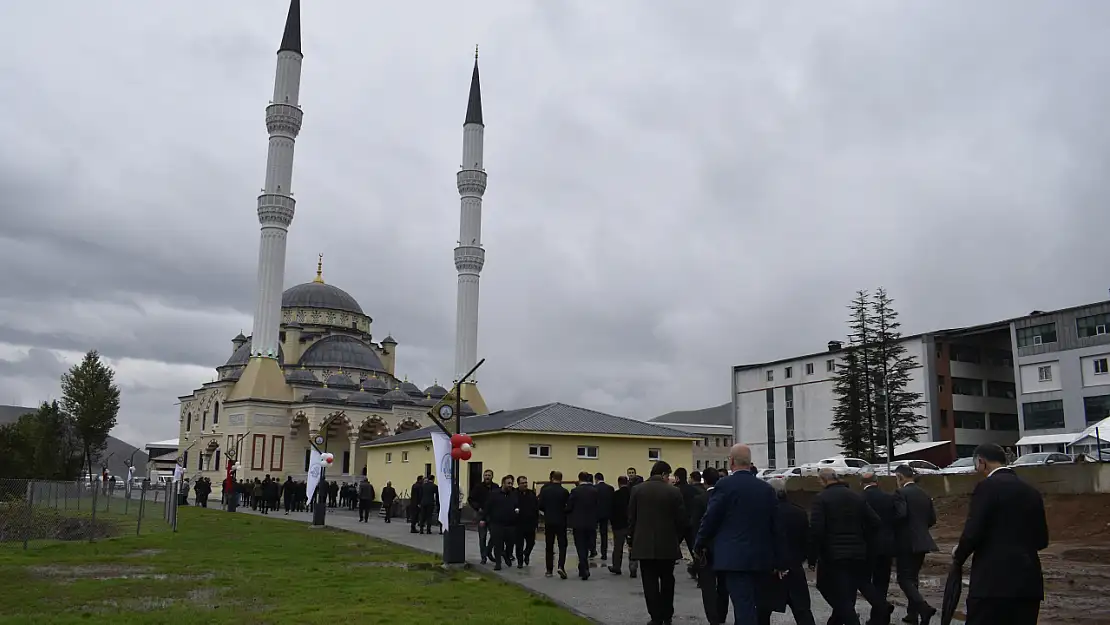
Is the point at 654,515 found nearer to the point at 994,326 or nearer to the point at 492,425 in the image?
the point at 492,425

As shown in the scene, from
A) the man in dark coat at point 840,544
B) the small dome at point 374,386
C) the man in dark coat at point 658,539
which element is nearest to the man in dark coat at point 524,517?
the man in dark coat at point 658,539

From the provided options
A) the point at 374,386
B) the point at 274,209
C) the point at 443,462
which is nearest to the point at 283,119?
the point at 274,209

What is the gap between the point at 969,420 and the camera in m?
58.7

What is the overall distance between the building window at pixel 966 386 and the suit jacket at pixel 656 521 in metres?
54.8

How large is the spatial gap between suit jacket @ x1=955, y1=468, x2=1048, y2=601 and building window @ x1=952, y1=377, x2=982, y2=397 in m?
57.7

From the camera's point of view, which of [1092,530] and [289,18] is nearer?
[1092,530]

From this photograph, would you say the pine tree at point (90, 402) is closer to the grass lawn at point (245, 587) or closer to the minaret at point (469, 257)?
the minaret at point (469, 257)

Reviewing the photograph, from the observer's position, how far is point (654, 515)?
31.4 ft

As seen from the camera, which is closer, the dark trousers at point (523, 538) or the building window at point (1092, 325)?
the dark trousers at point (523, 538)

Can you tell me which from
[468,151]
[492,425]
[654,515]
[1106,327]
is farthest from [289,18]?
[654,515]

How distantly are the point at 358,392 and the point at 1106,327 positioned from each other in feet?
171

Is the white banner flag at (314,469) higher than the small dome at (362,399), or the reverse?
the small dome at (362,399)

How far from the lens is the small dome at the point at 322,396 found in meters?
66.7

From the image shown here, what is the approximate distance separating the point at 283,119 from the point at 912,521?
59.3m
